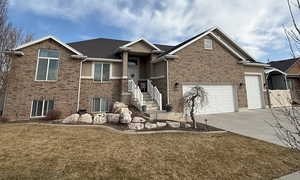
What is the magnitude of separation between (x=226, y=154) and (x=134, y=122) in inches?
190

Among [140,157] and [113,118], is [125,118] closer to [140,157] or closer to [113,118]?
[113,118]

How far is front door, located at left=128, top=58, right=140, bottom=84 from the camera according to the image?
1411 cm

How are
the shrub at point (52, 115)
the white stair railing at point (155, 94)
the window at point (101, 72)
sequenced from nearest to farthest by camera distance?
the shrub at point (52, 115) → the white stair railing at point (155, 94) → the window at point (101, 72)

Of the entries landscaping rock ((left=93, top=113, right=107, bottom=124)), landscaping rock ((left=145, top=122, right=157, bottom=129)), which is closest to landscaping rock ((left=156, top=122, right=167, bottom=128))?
landscaping rock ((left=145, top=122, right=157, bottom=129))

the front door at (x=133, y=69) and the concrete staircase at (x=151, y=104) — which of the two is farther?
the front door at (x=133, y=69)

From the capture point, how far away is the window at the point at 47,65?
34.3ft

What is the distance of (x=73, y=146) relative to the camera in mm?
5090

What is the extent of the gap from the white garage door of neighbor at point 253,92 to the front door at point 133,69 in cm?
1110

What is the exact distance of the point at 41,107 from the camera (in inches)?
401

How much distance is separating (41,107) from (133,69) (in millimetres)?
8078

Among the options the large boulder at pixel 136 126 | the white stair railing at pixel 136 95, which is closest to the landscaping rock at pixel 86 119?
the large boulder at pixel 136 126

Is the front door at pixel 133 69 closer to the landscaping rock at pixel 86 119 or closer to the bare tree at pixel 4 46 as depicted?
the landscaping rock at pixel 86 119

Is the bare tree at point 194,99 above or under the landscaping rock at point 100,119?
above

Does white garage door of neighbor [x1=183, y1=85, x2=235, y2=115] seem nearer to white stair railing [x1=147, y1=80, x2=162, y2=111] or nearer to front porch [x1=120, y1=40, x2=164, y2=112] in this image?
white stair railing [x1=147, y1=80, x2=162, y2=111]
